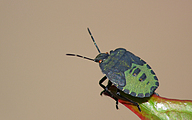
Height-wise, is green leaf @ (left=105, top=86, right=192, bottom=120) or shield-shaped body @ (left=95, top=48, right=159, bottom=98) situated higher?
shield-shaped body @ (left=95, top=48, right=159, bottom=98)

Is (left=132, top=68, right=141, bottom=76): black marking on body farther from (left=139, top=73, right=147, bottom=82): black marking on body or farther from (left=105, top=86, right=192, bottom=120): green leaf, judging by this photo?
(left=105, top=86, right=192, bottom=120): green leaf

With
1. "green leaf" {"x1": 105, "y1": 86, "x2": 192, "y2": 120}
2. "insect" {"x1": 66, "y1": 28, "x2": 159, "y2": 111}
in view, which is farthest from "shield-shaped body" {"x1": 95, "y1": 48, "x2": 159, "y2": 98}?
"green leaf" {"x1": 105, "y1": 86, "x2": 192, "y2": 120}

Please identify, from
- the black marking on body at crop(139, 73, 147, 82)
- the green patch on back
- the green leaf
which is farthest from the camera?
the black marking on body at crop(139, 73, 147, 82)

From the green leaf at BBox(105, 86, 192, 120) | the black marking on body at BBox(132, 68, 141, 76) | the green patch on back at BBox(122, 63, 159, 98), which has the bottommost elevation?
the green leaf at BBox(105, 86, 192, 120)

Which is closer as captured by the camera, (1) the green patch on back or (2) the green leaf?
(2) the green leaf

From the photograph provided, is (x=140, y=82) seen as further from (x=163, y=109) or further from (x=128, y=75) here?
(x=163, y=109)

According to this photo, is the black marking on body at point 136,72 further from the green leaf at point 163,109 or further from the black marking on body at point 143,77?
the green leaf at point 163,109

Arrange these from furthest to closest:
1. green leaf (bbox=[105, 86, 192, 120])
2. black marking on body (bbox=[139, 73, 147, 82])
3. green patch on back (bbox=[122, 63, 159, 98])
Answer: black marking on body (bbox=[139, 73, 147, 82]) → green patch on back (bbox=[122, 63, 159, 98]) → green leaf (bbox=[105, 86, 192, 120])
